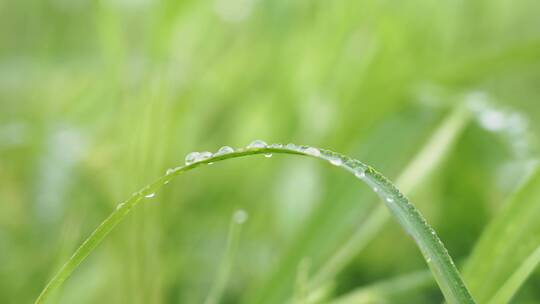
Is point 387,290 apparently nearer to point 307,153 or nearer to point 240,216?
point 240,216

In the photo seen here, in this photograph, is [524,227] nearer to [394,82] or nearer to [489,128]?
[489,128]

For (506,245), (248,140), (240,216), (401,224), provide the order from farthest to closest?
(248,140) < (240,216) < (506,245) < (401,224)

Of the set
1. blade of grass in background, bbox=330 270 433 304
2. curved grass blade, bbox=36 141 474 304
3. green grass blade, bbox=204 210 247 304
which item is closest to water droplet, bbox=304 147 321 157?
curved grass blade, bbox=36 141 474 304

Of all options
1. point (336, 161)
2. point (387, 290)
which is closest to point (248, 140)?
point (387, 290)

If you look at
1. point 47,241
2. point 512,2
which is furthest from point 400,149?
point 512,2

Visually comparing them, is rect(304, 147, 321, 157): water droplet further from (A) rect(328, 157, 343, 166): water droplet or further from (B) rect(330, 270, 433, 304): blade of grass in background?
(B) rect(330, 270, 433, 304): blade of grass in background

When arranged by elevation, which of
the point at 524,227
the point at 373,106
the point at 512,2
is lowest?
the point at 524,227
